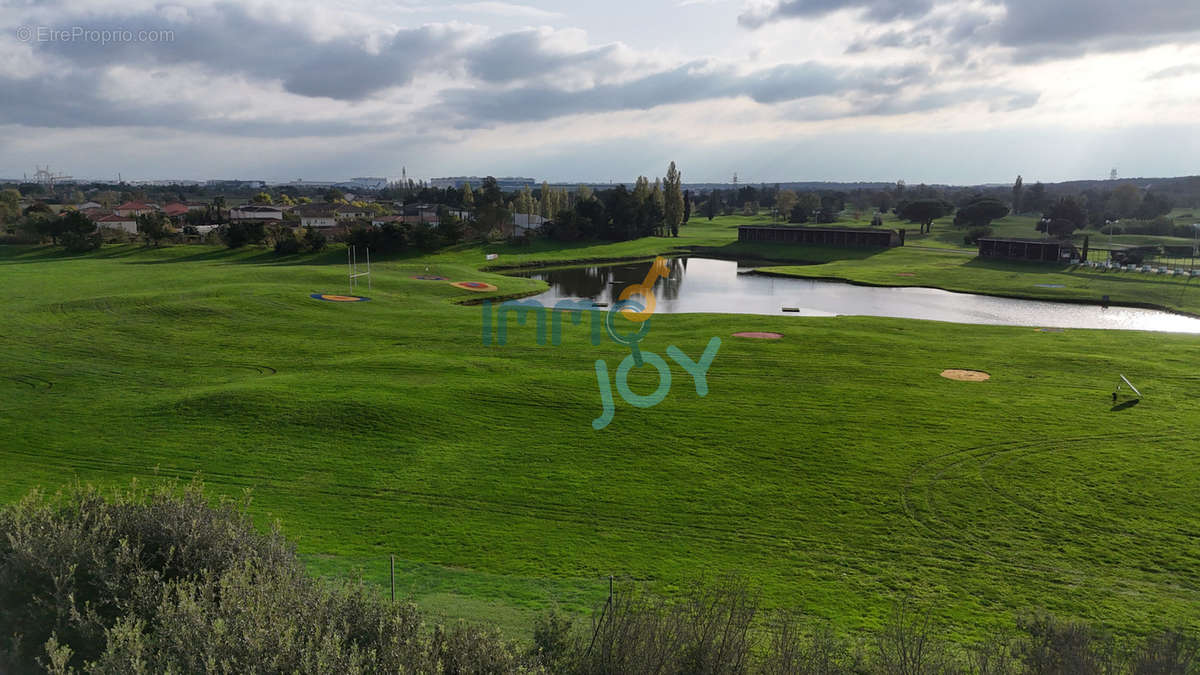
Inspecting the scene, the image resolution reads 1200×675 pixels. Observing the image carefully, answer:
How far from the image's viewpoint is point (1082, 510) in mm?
18641

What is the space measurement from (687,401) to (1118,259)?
79.9 metres

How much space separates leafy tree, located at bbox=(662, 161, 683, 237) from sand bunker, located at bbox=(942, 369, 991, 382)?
99895mm

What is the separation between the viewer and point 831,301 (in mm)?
64312

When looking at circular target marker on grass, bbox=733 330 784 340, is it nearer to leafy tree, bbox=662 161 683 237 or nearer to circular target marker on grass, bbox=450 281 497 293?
circular target marker on grass, bbox=450 281 497 293

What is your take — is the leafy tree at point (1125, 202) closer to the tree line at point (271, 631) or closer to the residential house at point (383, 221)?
the residential house at point (383, 221)

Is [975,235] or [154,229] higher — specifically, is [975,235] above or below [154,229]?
below

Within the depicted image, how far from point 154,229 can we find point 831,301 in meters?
72.0

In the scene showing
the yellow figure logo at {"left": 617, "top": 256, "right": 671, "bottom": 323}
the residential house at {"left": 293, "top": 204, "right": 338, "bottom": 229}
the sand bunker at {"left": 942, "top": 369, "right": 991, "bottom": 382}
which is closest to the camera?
the sand bunker at {"left": 942, "top": 369, "right": 991, "bottom": 382}

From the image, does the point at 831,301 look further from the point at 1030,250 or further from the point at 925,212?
the point at 925,212

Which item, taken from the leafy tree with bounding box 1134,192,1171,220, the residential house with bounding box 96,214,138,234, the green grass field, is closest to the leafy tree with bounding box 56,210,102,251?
the residential house with bounding box 96,214,138,234

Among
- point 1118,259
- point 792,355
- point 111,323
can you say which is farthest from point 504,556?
point 1118,259

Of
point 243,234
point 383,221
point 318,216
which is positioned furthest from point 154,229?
point 318,216

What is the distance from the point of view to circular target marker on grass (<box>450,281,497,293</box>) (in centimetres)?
6399

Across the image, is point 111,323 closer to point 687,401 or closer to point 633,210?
point 687,401
